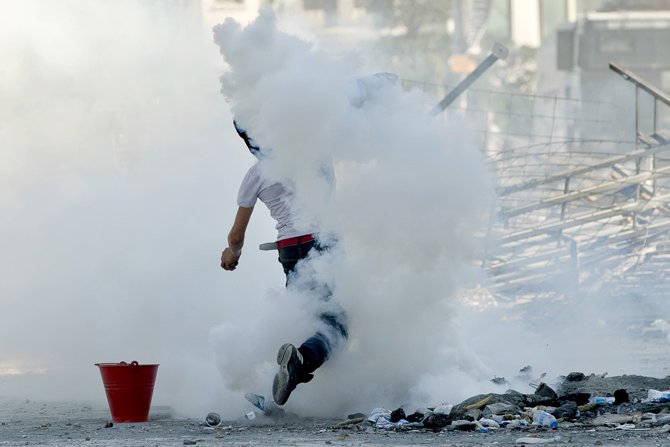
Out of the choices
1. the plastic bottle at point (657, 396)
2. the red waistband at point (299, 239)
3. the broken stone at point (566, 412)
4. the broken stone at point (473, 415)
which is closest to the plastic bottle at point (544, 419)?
the broken stone at point (566, 412)

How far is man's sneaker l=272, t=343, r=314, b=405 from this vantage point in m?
6.44

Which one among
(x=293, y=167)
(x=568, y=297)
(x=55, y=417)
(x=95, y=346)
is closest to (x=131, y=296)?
(x=95, y=346)

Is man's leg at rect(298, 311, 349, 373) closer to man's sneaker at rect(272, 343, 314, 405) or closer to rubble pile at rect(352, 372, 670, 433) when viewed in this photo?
man's sneaker at rect(272, 343, 314, 405)

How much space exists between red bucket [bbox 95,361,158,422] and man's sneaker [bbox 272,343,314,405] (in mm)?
799

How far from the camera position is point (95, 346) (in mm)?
10055

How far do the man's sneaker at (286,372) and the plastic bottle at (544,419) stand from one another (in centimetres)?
102

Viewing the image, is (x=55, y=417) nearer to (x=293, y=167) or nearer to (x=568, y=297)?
(x=293, y=167)

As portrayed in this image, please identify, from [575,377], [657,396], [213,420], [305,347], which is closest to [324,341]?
[305,347]

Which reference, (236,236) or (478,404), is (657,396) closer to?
(478,404)

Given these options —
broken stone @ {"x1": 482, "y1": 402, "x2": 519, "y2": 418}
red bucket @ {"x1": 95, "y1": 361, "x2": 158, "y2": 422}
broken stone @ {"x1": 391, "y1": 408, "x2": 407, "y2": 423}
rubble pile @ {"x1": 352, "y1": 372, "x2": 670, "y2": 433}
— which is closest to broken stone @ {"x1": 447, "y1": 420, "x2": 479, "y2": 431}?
rubble pile @ {"x1": 352, "y1": 372, "x2": 670, "y2": 433}

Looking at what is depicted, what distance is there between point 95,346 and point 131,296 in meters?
0.42

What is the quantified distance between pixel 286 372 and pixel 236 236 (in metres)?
1.10

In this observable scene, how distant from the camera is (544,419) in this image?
245 inches

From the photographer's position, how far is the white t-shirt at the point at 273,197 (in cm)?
710
